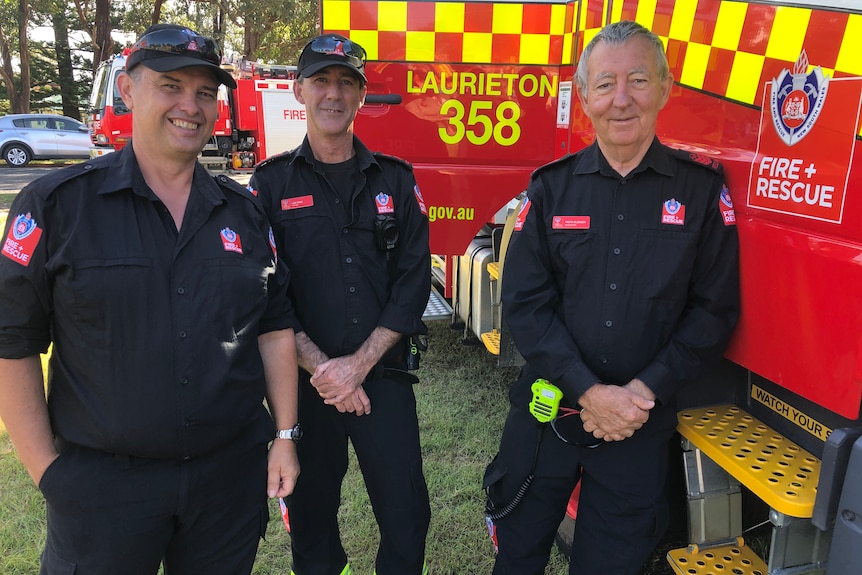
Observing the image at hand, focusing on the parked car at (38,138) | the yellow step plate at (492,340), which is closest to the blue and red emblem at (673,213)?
the yellow step plate at (492,340)

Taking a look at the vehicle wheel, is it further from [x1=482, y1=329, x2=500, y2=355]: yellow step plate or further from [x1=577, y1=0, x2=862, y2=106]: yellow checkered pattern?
[x1=577, y1=0, x2=862, y2=106]: yellow checkered pattern

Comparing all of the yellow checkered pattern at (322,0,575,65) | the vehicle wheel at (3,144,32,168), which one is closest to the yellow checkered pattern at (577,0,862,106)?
the yellow checkered pattern at (322,0,575,65)

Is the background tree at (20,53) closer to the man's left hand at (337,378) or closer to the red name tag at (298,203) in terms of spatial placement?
the red name tag at (298,203)

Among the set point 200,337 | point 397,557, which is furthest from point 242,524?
point 397,557

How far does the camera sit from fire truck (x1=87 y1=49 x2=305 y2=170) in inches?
484

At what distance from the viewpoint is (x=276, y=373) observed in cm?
159

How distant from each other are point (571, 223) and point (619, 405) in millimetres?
455

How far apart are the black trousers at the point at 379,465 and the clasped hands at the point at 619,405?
576mm

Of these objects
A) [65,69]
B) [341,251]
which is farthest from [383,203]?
[65,69]

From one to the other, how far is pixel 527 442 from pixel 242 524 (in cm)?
75

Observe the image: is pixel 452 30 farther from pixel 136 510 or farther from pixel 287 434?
pixel 136 510

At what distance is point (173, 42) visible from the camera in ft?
4.34

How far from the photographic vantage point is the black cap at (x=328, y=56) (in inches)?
70.0

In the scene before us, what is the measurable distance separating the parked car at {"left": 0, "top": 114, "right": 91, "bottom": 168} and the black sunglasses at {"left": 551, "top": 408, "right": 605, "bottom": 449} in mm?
16657
